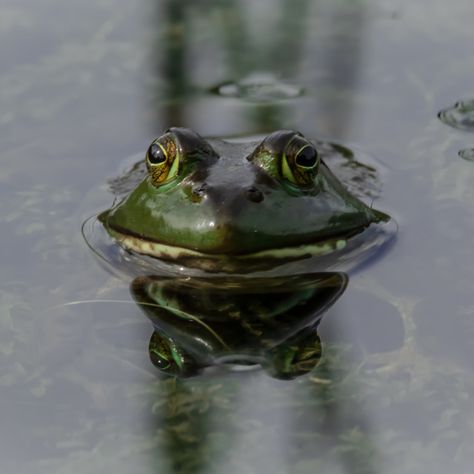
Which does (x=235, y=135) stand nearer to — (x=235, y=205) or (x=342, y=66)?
(x=342, y=66)

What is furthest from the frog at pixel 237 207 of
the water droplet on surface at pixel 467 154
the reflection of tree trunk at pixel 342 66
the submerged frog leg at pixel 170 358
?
the reflection of tree trunk at pixel 342 66

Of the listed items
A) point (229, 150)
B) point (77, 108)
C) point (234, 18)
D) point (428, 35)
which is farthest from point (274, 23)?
point (229, 150)

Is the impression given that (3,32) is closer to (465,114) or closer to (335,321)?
(465,114)

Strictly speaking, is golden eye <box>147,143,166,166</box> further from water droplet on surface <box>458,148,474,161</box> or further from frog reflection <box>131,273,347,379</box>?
water droplet on surface <box>458,148,474,161</box>

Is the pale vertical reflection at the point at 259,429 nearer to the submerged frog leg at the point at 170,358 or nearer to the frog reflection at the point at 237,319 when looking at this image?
the frog reflection at the point at 237,319

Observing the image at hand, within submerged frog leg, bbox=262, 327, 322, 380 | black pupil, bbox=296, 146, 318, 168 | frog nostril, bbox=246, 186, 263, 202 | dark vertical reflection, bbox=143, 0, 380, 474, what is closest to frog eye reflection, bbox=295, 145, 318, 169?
black pupil, bbox=296, 146, 318, 168

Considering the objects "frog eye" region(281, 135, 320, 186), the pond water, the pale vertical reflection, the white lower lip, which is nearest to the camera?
the pale vertical reflection

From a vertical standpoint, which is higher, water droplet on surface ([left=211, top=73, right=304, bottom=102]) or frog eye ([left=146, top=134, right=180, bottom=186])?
frog eye ([left=146, top=134, right=180, bottom=186])

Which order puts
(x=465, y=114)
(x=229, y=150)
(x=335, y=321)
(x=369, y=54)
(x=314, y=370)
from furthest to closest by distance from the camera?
(x=369, y=54) → (x=465, y=114) → (x=229, y=150) → (x=335, y=321) → (x=314, y=370)
